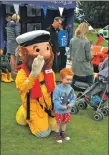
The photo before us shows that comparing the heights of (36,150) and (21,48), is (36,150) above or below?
below

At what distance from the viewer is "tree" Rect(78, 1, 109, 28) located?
78.6ft

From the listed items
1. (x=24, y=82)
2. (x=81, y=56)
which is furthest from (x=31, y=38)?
(x=81, y=56)

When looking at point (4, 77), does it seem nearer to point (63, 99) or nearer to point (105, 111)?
point (105, 111)

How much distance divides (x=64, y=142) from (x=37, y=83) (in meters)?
0.92

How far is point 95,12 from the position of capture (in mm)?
23703

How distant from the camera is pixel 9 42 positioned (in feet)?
28.8

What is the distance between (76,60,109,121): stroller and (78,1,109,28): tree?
18258mm

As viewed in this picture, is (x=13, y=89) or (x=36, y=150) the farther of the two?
(x=13, y=89)

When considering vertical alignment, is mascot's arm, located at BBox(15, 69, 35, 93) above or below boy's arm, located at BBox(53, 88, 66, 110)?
above

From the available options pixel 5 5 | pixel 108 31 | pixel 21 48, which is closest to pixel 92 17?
pixel 108 31

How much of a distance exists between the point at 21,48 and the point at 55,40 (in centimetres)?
313

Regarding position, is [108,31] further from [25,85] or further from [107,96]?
[25,85]

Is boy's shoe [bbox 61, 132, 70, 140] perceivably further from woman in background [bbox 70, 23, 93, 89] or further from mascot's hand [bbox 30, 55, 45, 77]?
woman in background [bbox 70, 23, 93, 89]

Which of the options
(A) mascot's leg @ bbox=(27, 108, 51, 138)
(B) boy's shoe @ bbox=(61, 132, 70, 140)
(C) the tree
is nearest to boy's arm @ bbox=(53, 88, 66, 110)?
(A) mascot's leg @ bbox=(27, 108, 51, 138)
